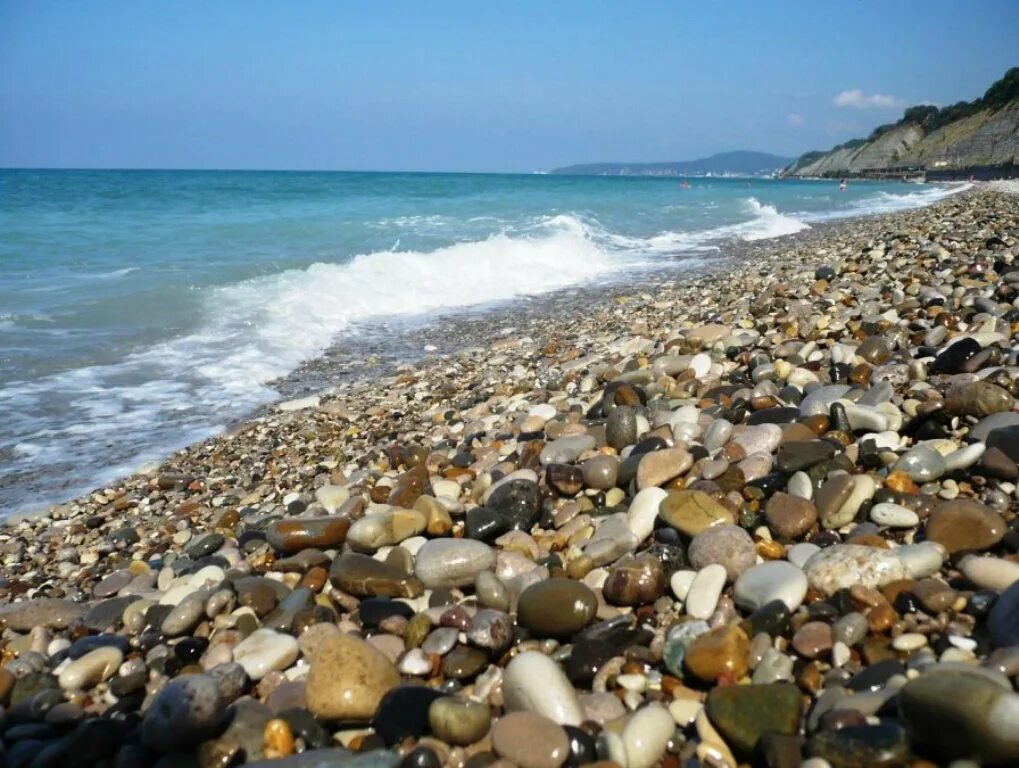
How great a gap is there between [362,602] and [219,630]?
48 centimetres

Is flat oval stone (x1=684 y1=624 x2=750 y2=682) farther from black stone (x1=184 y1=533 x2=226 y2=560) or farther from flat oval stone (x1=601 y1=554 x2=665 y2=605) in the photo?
black stone (x1=184 y1=533 x2=226 y2=560)

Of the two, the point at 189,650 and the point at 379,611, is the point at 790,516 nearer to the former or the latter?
the point at 379,611

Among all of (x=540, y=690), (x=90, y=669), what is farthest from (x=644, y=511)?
(x=90, y=669)

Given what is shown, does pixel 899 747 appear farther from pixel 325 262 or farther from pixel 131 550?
pixel 325 262

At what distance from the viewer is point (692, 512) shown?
96.3 inches

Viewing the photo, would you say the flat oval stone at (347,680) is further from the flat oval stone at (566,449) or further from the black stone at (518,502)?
the flat oval stone at (566,449)

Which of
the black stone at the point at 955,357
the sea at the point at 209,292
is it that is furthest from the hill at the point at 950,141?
the black stone at the point at 955,357

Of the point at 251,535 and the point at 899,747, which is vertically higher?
the point at 899,747

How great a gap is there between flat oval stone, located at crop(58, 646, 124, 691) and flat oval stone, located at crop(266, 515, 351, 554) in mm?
719

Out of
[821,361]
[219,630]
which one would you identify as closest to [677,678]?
[219,630]

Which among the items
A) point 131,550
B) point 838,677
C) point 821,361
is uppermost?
point 821,361

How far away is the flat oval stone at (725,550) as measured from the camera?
2.21 meters

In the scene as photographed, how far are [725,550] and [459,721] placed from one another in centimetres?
100

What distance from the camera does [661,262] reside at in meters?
13.8
